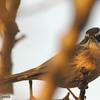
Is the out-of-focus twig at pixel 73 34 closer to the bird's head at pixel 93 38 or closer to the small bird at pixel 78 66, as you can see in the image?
the small bird at pixel 78 66

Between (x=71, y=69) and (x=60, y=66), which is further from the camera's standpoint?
(x=71, y=69)

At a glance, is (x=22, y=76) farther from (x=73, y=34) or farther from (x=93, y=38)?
(x=73, y=34)

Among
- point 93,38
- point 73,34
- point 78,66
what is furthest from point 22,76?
point 73,34

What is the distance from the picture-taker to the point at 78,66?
15.4 ft

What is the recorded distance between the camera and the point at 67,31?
9.10 feet

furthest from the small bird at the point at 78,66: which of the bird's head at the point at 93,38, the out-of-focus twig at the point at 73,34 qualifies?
the out-of-focus twig at the point at 73,34

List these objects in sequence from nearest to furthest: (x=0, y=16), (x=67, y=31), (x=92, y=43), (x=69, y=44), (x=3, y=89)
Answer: (x=69, y=44) → (x=67, y=31) → (x=0, y=16) → (x=3, y=89) → (x=92, y=43)

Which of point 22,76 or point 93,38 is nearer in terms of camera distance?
point 22,76

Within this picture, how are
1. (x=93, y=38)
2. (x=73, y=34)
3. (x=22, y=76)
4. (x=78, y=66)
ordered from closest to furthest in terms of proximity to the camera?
1. (x=73, y=34)
2. (x=22, y=76)
3. (x=78, y=66)
4. (x=93, y=38)

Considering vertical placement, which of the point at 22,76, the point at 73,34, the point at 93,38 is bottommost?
the point at 73,34

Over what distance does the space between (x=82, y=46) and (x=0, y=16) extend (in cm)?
167

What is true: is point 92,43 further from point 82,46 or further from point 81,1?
point 81,1

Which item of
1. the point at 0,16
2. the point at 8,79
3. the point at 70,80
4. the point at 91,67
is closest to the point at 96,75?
the point at 91,67

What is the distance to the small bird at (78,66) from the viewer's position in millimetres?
4434
